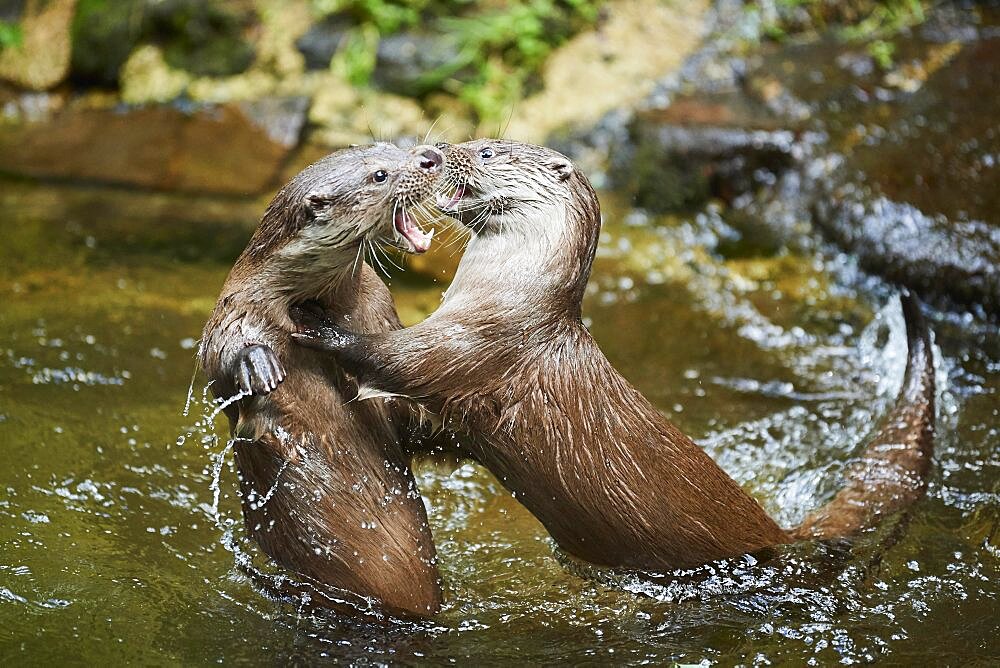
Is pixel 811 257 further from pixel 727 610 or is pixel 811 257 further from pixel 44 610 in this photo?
pixel 44 610

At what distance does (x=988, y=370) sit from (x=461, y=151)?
7.16ft

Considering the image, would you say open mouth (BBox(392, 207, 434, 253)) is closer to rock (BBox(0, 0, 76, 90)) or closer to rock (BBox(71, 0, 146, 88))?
rock (BBox(71, 0, 146, 88))

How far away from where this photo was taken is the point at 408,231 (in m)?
2.48

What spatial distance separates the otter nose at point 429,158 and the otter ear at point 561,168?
0.30 metres

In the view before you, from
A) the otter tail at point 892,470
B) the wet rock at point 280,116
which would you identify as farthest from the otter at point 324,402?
the wet rock at point 280,116

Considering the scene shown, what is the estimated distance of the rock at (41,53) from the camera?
6406 millimetres

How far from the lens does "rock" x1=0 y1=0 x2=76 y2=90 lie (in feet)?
21.0

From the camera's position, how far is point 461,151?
8.90 feet

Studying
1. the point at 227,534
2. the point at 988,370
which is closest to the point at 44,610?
the point at 227,534

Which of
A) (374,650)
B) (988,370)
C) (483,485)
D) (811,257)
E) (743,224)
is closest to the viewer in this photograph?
(374,650)

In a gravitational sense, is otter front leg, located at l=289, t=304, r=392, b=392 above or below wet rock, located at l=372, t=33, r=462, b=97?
below

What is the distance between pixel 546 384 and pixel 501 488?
914 mm

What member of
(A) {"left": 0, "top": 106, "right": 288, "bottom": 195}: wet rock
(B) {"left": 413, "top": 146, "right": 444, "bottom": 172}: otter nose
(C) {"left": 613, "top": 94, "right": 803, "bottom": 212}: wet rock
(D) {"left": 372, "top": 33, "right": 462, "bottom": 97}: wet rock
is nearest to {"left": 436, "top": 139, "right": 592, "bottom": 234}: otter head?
(B) {"left": 413, "top": 146, "right": 444, "bottom": 172}: otter nose

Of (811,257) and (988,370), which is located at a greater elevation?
(811,257)
